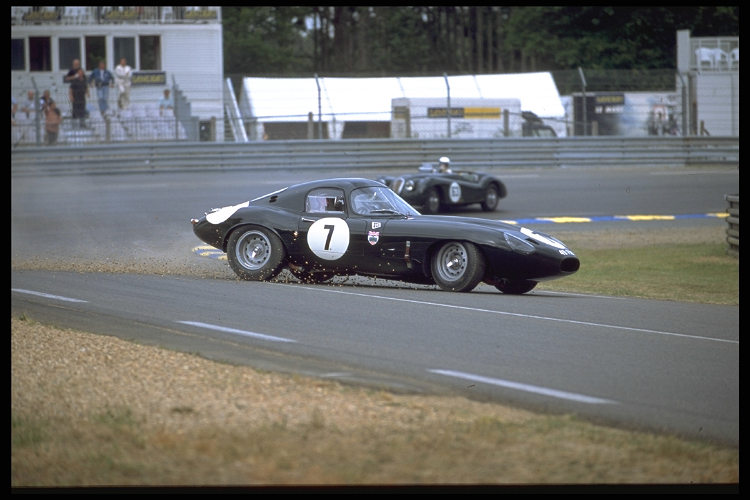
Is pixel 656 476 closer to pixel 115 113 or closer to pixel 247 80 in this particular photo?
pixel 115 113

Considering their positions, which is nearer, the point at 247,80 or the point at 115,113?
the point at 115,113

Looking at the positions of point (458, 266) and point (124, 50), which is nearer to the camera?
point (458, 266)

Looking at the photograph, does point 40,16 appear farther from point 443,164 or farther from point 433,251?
point 433,251

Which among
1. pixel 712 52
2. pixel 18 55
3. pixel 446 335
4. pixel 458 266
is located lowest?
pixel 446 335

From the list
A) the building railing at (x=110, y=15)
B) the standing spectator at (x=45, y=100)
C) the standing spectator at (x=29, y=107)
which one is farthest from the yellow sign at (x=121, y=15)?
the standing spectator at (x=45, y=100)

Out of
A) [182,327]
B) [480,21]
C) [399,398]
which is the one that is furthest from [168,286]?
[480,21]

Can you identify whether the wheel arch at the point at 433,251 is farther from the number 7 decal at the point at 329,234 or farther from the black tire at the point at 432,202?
the black tire at the point at 432,202

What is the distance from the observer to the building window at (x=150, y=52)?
87.1 feet

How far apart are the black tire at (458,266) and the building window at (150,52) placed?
1949 centimetres

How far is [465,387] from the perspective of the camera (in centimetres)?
546

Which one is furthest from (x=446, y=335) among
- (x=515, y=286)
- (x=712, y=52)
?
(x=712, y=52)

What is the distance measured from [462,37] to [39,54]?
43.7ft

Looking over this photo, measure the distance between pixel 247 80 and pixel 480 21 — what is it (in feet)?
54.8

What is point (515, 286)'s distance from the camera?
884cm
